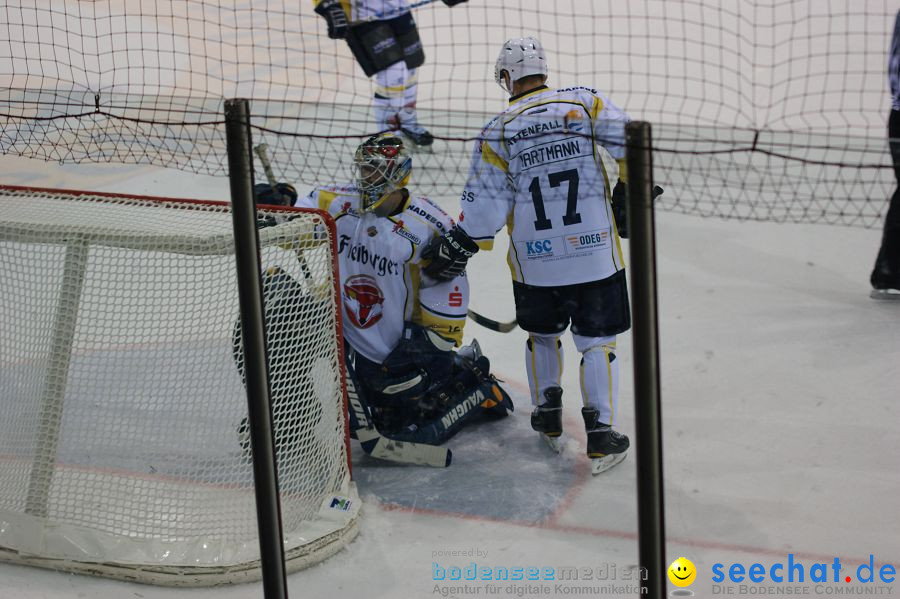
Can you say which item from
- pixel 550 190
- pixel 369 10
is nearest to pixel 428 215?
pixel 550 190

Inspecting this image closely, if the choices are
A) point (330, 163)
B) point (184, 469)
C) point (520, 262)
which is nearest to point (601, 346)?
point (520, 262)

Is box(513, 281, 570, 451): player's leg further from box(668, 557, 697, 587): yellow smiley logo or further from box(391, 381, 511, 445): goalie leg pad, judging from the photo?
box(668, 557, 697, 587): yellow smiley logo

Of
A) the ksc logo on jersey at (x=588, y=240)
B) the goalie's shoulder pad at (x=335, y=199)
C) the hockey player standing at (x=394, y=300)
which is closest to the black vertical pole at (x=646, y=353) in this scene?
the ksc logo on jersey at (x=588, y=240)

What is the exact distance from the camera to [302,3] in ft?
32.7

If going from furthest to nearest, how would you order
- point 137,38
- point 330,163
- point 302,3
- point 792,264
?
1. point 302,3
2. point 137,38
3. point 330,163
4. point 792,264

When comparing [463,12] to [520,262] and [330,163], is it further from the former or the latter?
[520,262]

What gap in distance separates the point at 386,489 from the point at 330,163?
348 centimetres

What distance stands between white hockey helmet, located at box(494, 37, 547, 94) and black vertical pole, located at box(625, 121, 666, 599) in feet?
5.82

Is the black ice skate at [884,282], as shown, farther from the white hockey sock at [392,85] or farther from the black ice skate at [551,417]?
the white hockey sock at [392,85]

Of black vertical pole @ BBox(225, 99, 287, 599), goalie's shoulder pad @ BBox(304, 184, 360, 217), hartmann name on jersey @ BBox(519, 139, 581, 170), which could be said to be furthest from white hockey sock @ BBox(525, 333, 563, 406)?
black vertical pole @ BBox(225, 99, 287, 599)

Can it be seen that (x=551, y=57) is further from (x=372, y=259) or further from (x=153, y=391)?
(x=153, y=391)

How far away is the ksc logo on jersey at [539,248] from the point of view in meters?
3.76

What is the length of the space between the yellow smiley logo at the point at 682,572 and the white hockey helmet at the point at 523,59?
1.71 metres

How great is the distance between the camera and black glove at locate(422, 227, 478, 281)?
3.68 meters
